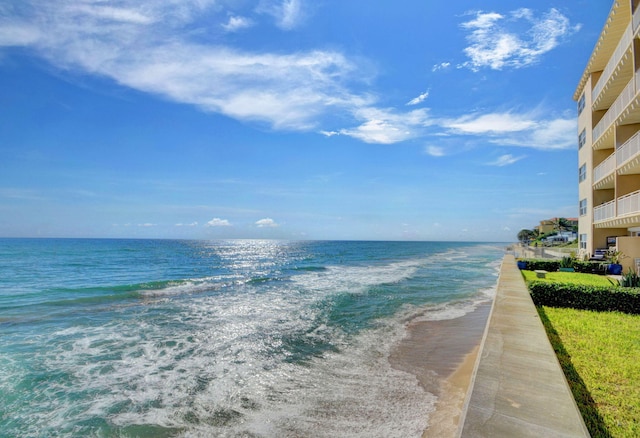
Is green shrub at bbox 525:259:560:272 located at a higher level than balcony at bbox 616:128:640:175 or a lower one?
Result: lower

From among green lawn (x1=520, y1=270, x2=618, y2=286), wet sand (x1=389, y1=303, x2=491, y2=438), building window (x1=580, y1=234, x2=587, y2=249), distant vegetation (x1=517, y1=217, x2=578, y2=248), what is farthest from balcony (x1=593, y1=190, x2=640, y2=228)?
distant vegetation (x1=517, y1=217, x2=578, y2=248)

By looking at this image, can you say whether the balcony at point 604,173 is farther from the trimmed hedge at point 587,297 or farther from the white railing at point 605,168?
the trimmed hedge at point 587,297

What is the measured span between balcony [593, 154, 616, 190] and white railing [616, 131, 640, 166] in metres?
0.92

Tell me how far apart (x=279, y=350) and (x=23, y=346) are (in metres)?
8.84

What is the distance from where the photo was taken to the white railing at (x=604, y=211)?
20.8 metres

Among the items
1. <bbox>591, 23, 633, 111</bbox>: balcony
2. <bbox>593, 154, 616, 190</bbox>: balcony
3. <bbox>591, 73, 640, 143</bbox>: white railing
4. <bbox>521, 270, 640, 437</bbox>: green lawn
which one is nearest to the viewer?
<bbox>521, 270, 640, 437</bbox>: green lawn

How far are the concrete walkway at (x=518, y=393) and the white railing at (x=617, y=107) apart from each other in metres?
17.1

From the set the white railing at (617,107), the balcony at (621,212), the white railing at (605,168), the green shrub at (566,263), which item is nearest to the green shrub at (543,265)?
the green shrub at (566,263)

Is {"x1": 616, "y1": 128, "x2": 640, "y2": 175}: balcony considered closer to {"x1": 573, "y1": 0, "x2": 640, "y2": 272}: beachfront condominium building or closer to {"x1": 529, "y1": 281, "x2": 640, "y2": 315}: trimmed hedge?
{"x1": 573, "y1": 0, "x2": 640, "y2": 272}: beachfront condominium building

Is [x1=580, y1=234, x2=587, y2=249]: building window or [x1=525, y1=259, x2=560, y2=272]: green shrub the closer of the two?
[x1=525, y1=259, x2=560, y2=272]: green shrub

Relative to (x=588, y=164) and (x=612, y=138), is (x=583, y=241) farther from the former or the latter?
(x=612, y=138)

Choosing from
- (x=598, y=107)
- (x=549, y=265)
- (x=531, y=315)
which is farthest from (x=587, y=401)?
(x=598, y=107)

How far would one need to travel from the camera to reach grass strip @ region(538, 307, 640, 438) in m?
4.76

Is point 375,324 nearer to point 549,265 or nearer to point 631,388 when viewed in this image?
point 631,388
